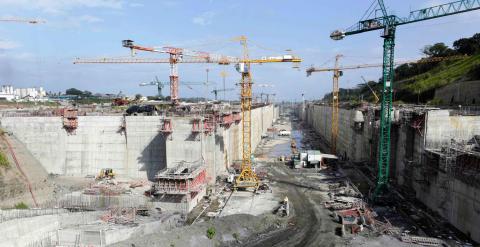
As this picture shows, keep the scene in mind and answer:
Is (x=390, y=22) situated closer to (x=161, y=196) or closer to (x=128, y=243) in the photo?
(x=161, y=196)

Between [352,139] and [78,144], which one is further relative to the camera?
[352,139]

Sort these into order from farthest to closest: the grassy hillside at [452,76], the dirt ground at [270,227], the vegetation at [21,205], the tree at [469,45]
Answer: the tree at [469,45] < the grassy hillside at [452,76] < the vegetation at [21,205] < the dirt ground at [270,227]

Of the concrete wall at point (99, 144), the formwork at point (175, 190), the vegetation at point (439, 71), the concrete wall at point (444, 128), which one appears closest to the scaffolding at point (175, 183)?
the formwork at point (175, 190)

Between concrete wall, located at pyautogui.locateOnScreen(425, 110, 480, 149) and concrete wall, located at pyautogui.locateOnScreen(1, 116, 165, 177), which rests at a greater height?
concrete wall, located at pyautogui.locateOnScreen(425, 110, 480, 149)

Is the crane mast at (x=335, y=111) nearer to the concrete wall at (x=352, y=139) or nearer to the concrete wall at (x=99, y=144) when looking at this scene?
the concrete wall at (x=352, y=139)

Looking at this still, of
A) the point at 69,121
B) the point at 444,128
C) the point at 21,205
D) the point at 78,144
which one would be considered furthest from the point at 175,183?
the point at 444,128

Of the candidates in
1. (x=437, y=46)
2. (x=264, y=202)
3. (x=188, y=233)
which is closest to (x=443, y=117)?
(x=264, y=202)

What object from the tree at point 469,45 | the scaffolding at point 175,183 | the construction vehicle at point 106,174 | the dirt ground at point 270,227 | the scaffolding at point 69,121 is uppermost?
the tree at point 469,45

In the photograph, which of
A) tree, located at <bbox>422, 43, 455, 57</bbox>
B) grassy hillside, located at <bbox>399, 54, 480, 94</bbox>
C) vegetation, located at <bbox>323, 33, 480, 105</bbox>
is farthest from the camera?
tree, located at <bbox>422, 43, 455, 57</bbox>

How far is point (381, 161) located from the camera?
129 ft

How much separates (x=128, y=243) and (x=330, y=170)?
119 feet

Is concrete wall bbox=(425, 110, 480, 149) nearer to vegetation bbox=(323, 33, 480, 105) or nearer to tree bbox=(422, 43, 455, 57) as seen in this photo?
vegetation bbox=(323, 33, 480, 105)

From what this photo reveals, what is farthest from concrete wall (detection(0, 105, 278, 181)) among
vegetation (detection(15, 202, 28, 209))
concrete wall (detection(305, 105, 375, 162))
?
concrete wall (detection(305, 105, 375, 162))

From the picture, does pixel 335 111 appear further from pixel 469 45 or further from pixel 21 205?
pixel 21 205
